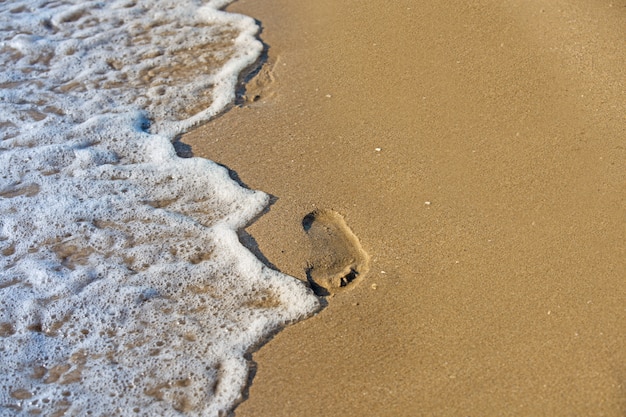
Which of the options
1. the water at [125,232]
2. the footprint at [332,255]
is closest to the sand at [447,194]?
the footprint at [332,255]

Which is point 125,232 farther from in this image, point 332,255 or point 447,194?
point 447,194

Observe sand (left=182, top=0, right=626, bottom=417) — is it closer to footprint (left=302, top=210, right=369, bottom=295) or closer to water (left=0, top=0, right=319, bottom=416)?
footprint (left=302, top=210, right=369, bottom=295)

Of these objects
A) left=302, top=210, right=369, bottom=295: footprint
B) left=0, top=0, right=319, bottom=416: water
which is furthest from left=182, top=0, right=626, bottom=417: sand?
left=0, top=0, right=319, bottom=416: water

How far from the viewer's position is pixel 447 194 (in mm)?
2955

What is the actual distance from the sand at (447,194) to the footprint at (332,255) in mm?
35

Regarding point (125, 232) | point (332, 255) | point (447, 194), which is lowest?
point (125, 232)

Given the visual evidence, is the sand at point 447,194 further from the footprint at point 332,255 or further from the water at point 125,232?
the water at point 125,232

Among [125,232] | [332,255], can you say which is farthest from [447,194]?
[125,232]

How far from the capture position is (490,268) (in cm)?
260

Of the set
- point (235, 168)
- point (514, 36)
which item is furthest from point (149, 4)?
point (514, 36)

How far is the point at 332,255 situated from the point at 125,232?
94cm

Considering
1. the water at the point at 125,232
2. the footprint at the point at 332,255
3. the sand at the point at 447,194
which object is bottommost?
the water at the point at 125,232

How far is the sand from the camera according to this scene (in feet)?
7.32

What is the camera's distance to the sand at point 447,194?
223cm
